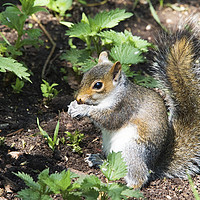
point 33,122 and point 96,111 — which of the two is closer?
point 96,111

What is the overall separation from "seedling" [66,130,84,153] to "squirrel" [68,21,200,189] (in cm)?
19

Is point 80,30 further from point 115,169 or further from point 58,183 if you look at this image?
point 58,183

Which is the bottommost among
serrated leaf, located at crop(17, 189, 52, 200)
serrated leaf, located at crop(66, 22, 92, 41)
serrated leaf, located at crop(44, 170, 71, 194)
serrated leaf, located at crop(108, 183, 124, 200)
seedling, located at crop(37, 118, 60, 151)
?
seedling, located at crop(37, 118, 60, 151)

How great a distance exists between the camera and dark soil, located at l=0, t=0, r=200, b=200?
101 inches

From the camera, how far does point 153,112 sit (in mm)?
2637

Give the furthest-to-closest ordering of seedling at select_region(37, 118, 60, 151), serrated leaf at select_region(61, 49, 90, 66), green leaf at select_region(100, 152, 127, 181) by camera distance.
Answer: serrated leaf at select_region(61, 49, 90, 66) < seedling at select_region(37, 118, 60, 151) < green leaf at select_region(100, 152, 127, 181)

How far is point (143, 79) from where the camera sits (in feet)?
10.8

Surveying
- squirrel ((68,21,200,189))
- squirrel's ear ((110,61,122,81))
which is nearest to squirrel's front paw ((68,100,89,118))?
squirrel ((68,21,200,189))

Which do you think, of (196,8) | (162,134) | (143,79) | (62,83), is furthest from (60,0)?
(162,134)

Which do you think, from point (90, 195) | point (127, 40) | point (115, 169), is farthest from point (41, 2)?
point (90, 195)

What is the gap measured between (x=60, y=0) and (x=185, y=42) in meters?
1.89

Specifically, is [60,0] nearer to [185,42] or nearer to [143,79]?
[143,79]

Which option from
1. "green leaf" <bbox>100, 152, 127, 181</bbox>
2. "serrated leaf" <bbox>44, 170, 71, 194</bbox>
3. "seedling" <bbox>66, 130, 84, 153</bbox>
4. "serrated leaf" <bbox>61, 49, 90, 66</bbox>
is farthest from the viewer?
"serrated leaf" <bbox>61, 49, 90, 66</bbox>

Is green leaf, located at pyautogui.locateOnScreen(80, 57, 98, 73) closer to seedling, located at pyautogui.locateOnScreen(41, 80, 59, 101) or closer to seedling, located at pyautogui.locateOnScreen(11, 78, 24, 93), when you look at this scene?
seedling, located at pyautogui.locateOnScreen(41, 80, 59, 101)
